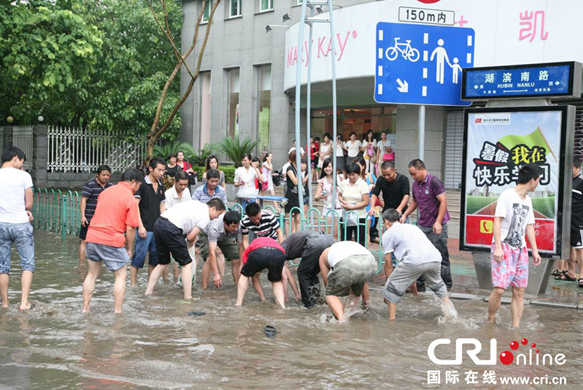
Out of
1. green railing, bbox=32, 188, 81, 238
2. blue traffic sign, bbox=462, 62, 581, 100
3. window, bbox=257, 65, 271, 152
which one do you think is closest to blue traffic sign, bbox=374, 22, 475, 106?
blue traffic sign, bbox=462, 62, 581, 100

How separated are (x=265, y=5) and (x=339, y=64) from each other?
297 inches

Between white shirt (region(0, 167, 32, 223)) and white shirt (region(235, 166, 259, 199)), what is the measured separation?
6.23m

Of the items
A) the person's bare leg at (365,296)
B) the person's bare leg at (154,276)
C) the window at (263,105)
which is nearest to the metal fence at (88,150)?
A: the window at (263,105)

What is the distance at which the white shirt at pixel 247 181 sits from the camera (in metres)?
14.8

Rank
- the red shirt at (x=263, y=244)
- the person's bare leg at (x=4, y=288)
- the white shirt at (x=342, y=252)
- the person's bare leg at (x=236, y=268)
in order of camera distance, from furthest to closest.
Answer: the person's bare leg at (x=236, y=268) < the red shirt at (x=263, y=244) < the person's bare leg at (x=4, y=288) < the white shirt at (x=342, y=252)

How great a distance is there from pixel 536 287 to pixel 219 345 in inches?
198

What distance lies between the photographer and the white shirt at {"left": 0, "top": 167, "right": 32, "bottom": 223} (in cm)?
Result: 884

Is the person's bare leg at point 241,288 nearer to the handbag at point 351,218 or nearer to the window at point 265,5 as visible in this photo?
the handbag at point 351,218

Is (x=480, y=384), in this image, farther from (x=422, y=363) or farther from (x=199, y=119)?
(x=199, y=119)

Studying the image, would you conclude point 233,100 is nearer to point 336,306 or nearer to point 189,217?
point 189,217

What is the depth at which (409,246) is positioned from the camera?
8.64 metres

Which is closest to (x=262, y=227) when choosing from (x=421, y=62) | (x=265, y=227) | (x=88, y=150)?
(x=265, y=227)

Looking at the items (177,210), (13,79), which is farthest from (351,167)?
(13,79)

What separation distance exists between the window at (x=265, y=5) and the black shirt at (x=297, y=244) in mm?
19532
